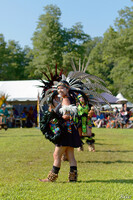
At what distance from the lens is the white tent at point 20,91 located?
2231 cm

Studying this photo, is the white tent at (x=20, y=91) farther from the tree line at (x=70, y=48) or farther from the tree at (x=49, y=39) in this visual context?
the tree at (x=49, y=39)

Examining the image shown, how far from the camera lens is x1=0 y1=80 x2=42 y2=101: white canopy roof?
22.4 m

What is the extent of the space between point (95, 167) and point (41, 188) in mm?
2138

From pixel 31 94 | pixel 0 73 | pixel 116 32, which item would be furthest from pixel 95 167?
pixel 0 73

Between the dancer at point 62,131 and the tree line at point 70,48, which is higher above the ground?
the tree line at point 70,48

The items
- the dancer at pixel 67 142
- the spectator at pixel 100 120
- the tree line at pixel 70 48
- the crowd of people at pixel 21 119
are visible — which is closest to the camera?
the dancer at pixel 67 142

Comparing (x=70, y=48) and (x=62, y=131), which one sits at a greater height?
(x=70, y=48)

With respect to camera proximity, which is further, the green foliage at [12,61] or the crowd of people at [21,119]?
the green foliage at [12,61]

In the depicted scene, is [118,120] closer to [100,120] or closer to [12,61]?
[100,120]

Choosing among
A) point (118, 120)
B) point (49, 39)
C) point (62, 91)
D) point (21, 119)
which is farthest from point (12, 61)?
point (62, 91)

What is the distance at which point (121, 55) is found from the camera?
32.1 m

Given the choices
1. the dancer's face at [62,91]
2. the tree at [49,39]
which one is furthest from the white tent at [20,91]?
the dancer's face at [62,91]

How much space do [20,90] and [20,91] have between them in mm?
178

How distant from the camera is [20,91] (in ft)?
76.0
